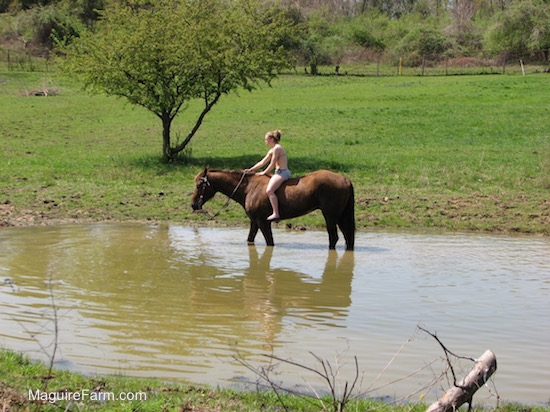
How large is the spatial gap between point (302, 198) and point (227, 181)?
5.65ft

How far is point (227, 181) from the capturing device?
15.8m

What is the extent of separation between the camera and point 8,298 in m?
10.2

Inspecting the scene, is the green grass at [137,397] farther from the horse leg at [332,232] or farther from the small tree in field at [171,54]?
the small tree in field at [171,54]

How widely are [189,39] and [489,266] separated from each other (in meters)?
14.5

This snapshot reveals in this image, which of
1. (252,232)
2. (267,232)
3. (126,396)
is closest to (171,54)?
(252,232)

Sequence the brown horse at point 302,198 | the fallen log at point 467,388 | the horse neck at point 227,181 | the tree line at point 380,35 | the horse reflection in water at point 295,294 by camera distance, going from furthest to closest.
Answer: the tree line at point 380,35 → the horse neck at point 227,181 → the brown horse at point 302,198 → the horse reflection in water at point 295,294 → the fallen log at point 467,388

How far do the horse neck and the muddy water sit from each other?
0.95 m

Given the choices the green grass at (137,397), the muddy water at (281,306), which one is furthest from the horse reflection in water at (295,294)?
the green grass at (137,397)

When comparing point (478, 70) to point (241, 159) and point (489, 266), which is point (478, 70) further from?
point (489, 266)

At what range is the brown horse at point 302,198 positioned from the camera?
1464cm

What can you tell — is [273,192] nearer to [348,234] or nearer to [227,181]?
[227,181]

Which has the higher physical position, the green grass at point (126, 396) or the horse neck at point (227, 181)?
the horse neck at point (227, 181)

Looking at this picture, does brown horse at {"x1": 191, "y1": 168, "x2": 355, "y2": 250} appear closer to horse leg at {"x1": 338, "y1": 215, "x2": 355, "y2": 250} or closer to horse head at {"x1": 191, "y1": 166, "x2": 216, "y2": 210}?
horse leg at {"x1": 338, "y1": 215, "x2": 355, "y2": 250}

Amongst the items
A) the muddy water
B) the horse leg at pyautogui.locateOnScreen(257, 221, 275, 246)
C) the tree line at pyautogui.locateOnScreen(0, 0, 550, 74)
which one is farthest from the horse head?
the tree line at pyautogui.locateOnScreen(0, 0, 550, 74)
